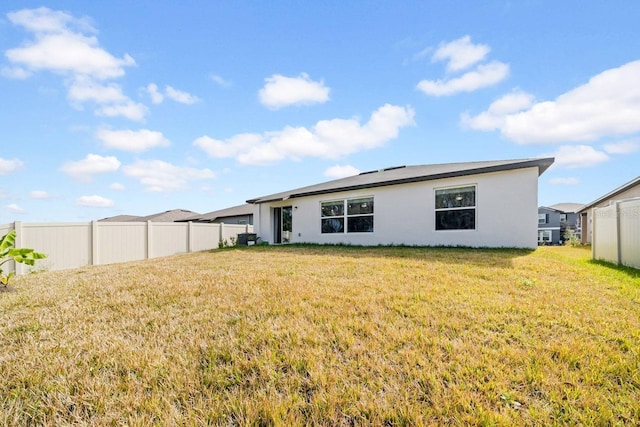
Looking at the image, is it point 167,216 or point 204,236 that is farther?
point 167,216

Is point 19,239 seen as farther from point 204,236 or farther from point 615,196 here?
point 615,196

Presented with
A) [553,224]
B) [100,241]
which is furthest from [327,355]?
[553,224]

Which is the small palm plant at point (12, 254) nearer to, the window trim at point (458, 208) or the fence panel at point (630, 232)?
the window trim at point (458, 208)

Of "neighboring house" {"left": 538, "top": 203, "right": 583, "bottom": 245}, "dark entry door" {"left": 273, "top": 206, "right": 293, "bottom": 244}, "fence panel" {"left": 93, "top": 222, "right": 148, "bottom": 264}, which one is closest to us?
"fence panel" {"left": 93, "top": 222, "right": 148, "bottom": 264}

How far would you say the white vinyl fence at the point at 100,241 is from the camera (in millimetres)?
8742

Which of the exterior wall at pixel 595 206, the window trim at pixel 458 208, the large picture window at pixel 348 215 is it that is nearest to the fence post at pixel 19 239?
the large picture window at pixel 348 215

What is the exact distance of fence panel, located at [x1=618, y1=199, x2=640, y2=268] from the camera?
21.4ft

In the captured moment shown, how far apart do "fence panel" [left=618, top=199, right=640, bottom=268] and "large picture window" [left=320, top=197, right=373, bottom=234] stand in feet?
25.3

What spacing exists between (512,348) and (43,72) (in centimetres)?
1219

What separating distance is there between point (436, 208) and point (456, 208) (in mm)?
704

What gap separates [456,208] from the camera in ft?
34.6

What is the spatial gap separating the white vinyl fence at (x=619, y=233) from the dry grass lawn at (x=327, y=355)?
2.94 meters

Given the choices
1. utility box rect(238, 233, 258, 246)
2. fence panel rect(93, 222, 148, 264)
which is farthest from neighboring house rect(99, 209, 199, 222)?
fence panel rect(93, 222, 148, 264)

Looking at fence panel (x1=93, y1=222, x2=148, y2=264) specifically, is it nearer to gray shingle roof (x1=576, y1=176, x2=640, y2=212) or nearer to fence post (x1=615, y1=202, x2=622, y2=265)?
fence post (x1=615, y1=202, x2=622, y2=265)
